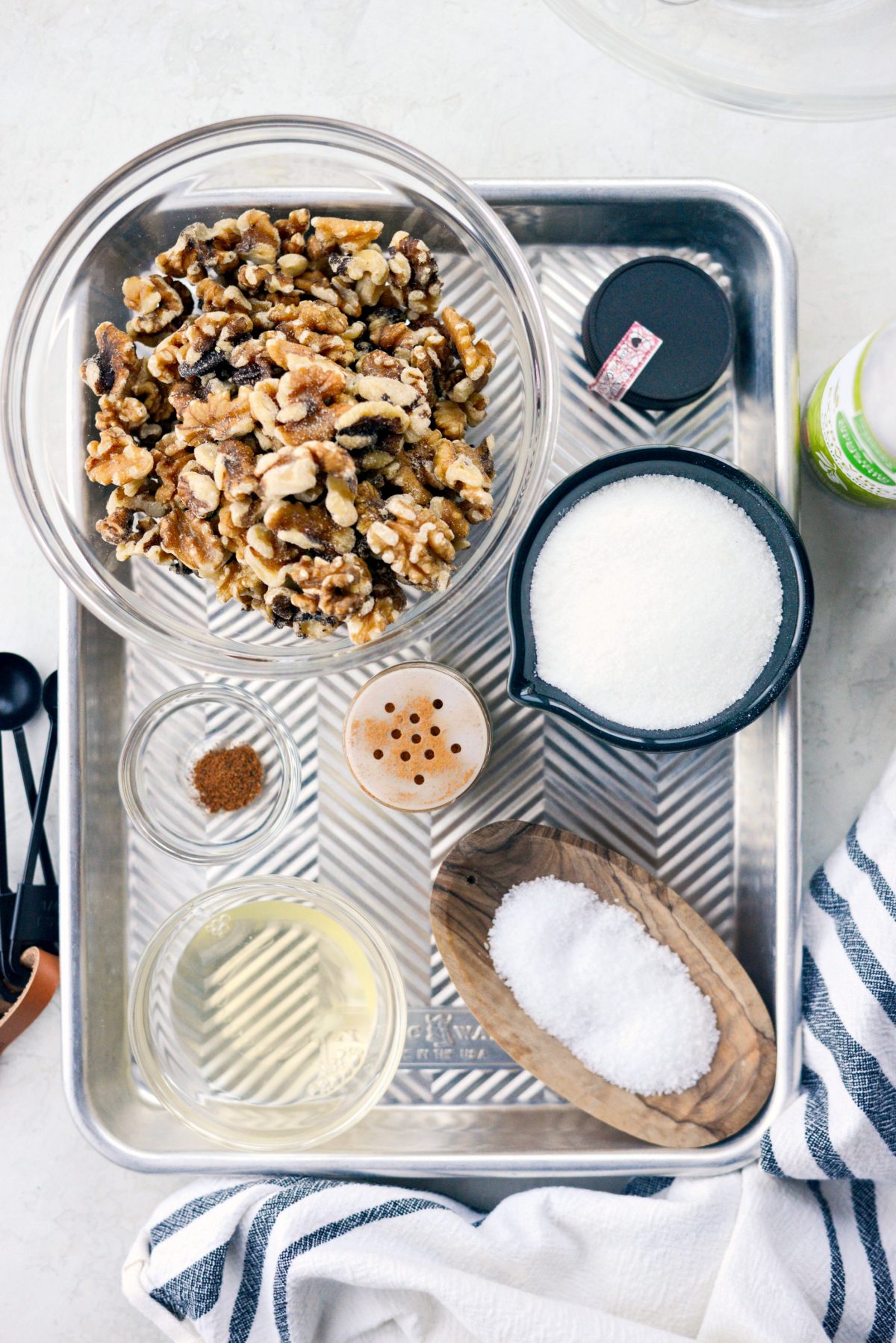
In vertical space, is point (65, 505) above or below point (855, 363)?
below

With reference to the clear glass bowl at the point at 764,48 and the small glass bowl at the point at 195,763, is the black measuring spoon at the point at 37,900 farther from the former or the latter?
the clear glass bowl at the point at 764,48

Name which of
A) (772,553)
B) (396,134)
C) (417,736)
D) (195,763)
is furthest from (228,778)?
(396,134)

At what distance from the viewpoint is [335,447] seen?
61 centimetres

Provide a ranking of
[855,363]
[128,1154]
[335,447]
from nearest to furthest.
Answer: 1. [335,447]
2. [855,363]
3. [128,1154]

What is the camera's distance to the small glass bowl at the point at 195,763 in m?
0.82

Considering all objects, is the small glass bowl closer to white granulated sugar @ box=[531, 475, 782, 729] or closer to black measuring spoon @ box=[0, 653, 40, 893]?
black measuring spoon @ box=[0, 653, 40, 893]

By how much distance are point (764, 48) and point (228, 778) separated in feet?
1.98

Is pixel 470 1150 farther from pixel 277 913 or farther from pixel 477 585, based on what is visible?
pixel 477 585

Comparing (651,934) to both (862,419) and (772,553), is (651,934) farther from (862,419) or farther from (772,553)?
(862,419)

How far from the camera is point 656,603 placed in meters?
0.73

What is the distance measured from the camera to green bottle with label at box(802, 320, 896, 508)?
0.69 meters

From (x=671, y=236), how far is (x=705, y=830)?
1.54 feet

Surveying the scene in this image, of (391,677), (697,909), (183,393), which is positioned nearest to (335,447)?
(183,393)

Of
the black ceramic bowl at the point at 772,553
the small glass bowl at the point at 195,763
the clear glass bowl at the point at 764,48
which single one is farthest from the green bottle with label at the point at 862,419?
the small glass bowl at the point at 195,763
